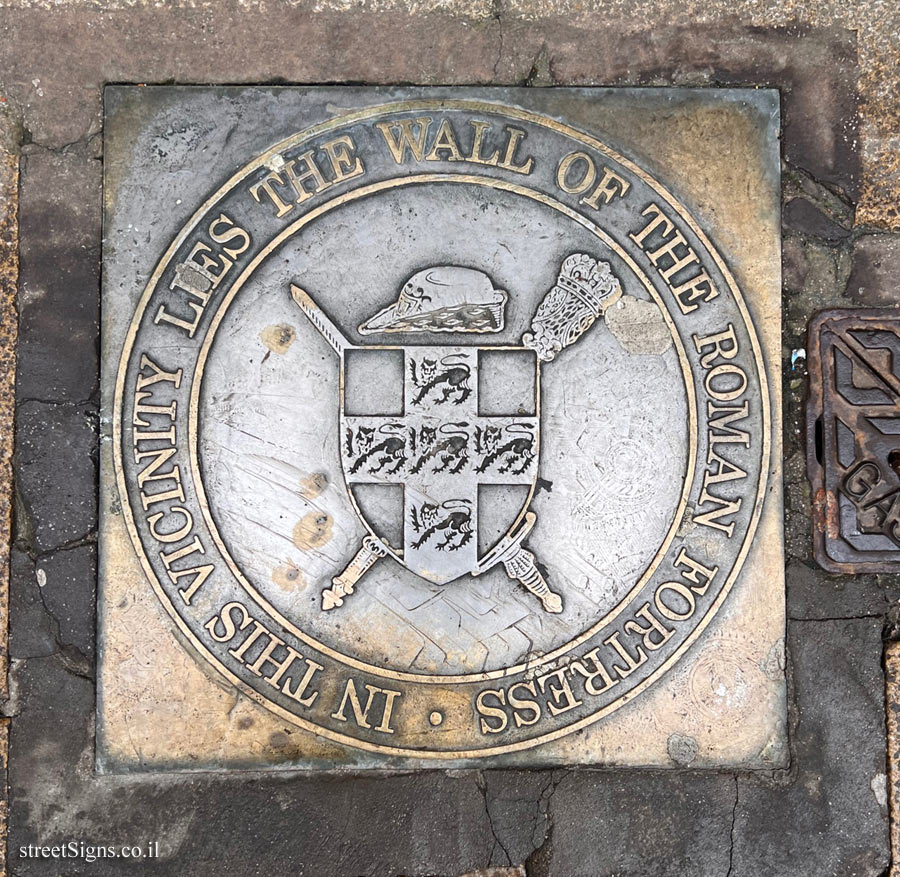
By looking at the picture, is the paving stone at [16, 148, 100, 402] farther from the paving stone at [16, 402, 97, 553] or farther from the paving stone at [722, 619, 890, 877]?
the paving stone at [722, 619, 890, 877]

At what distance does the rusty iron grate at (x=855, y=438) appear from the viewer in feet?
11.7

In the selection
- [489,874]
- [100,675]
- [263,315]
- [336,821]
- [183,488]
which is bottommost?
[489,874]

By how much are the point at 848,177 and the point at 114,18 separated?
3.35 m

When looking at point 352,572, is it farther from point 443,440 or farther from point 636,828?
point 636,828

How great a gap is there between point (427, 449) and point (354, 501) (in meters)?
0.39

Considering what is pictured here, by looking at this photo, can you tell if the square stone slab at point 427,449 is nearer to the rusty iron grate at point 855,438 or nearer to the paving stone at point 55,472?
the paving stone at point 55,472

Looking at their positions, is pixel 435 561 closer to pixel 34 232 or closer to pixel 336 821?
pixel 336 821

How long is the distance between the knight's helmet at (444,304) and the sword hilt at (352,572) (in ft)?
3.11

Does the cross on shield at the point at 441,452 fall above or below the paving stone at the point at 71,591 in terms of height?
above

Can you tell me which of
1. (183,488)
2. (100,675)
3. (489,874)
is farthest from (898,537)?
(100,675)

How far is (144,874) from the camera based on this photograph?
138 inches

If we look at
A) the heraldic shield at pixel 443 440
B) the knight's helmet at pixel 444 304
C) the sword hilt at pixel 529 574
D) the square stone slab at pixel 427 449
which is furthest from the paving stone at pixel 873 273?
the sword hilt at pixel 529 574

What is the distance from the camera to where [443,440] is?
11.4ft

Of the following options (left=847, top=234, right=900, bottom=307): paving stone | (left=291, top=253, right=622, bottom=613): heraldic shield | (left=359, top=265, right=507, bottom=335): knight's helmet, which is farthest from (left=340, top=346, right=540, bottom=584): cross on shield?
(left=847, top=234, right=900, bottom=307): paving stone
